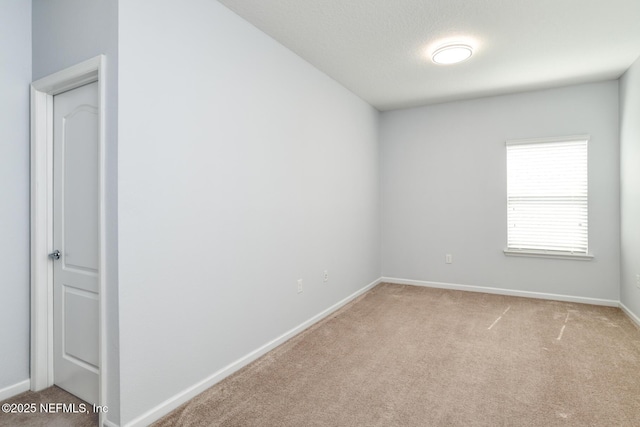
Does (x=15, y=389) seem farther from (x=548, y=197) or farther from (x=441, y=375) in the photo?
(x=548, y=197)

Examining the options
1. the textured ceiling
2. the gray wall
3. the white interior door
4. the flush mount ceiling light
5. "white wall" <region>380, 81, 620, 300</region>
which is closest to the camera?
the gray wall

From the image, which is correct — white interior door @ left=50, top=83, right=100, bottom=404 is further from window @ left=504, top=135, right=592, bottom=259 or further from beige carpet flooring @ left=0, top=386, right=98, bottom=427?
window @ left=504, top=135, right=592, bottom=259

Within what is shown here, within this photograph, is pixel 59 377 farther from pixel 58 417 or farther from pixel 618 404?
pixel 618 404

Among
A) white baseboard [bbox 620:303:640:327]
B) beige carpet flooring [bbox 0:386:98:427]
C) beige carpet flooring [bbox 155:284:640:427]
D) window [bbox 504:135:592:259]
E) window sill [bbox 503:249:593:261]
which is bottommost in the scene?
beige carpet flooring [bbox 0:386:98:427]

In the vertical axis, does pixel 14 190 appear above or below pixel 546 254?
above

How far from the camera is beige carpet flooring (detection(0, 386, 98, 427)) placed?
1964mm

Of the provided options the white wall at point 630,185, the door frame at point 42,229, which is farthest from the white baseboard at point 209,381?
the white wall at point 630,185

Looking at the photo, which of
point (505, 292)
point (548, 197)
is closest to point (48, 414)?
point (505, 292)

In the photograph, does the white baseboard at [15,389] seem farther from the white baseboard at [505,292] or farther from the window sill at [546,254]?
the window sill at [546,254]

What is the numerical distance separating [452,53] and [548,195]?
2385mm

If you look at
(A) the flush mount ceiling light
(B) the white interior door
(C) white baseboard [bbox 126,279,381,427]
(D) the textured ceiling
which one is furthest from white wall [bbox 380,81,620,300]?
(B) the white interior door

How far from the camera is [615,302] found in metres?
4.04

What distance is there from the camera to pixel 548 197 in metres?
4.33

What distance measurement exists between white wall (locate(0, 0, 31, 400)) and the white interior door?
0.18 meters
